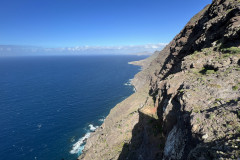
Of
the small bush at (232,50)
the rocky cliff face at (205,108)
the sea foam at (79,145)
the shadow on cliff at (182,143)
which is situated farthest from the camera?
the sea foam at (79,145)

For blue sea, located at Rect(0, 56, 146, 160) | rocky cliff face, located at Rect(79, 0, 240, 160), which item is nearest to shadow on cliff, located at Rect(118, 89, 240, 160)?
rocky cliff face, located at Rect(79, 0, 240, 160)

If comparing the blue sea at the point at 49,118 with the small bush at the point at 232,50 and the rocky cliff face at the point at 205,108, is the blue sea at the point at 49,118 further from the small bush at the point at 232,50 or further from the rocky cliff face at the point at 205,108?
the small bush at the point at 232,50

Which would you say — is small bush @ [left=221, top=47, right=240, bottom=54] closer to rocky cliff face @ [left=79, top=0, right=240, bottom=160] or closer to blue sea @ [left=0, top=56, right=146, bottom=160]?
rocky cliff face @ [left=79, top=0, right=240, bottom=160]

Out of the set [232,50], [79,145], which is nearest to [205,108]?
[232,50]

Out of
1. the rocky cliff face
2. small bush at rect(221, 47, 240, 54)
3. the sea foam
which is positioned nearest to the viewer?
the rocky cliff face

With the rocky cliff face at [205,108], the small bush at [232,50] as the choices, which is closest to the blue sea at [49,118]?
the rocky cliff face at [205,108]

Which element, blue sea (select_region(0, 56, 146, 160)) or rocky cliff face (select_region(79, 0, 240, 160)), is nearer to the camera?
rocky cliff face (select_region(79, 0, 240, 160))

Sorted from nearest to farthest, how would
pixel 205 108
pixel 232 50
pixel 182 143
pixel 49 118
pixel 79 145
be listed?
pixel 182 143
pixel 205 108
pixel 232 50
pixel 79 145
pixel 49 118

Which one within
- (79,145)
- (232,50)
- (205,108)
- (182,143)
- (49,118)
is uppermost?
(232,50)

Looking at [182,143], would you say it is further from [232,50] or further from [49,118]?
[49,118]

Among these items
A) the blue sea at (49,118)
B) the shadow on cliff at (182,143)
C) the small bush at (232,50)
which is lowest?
the blue sea at (49,118)

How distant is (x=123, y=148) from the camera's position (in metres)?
35.0

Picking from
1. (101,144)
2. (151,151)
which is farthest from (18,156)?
(151,151)

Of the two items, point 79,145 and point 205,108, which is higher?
point 205,108
